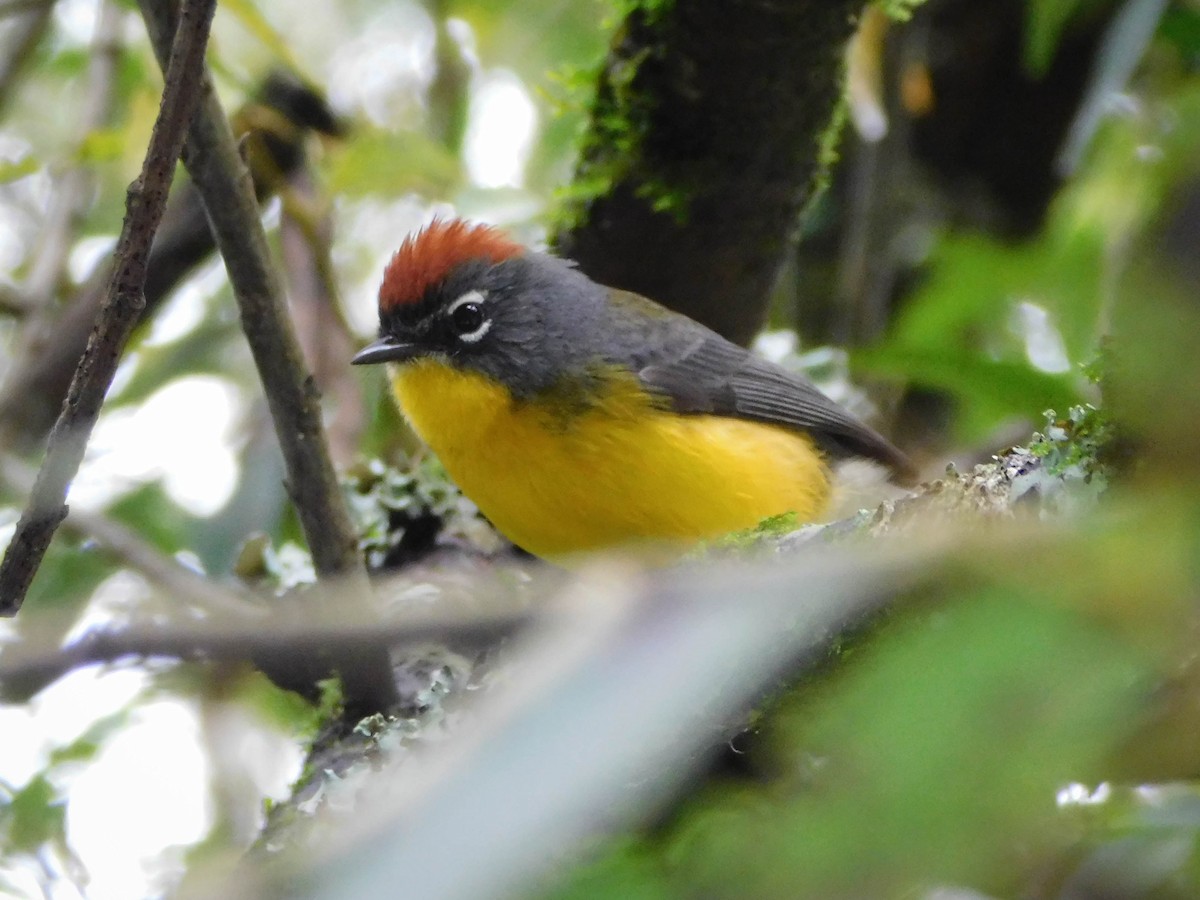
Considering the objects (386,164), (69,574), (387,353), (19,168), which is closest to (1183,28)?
(386,164)

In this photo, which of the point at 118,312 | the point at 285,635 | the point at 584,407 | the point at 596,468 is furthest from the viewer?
the point at 584,407

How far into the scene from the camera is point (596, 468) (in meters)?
4.07

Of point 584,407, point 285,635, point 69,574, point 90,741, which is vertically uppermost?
point 584,407

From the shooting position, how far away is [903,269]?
592 centimetres

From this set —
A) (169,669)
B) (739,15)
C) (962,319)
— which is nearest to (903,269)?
(962,319)

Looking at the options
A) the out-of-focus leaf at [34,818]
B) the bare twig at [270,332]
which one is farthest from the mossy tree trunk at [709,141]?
the out-of-focus leaf at [34,818]

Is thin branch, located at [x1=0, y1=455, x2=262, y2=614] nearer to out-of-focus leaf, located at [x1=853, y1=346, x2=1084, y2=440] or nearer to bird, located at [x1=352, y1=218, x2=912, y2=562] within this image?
bird, located at [x1=352, y1=218, x2=912, y2=562]

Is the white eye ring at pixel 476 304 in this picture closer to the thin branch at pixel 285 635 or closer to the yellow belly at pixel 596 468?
the yellow belly at pixel 596 468

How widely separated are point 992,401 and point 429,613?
138 inches

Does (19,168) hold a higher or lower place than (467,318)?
lower

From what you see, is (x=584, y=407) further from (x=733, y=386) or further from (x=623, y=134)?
(x=623, y=134)

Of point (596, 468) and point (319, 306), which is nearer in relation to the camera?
point (596, 468)

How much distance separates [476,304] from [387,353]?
398 millimetres

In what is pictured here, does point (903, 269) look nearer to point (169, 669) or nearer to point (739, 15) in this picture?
point (739, 15)
